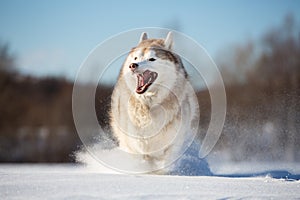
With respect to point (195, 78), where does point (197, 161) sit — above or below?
below

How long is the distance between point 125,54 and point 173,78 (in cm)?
96

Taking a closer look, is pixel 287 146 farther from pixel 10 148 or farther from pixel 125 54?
pixel 10 148

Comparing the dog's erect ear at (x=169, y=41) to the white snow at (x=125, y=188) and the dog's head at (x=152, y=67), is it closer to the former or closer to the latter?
the dog's head at (x=152, y=67)

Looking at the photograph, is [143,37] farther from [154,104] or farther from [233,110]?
[233,110]

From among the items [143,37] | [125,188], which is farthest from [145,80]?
[125,188]

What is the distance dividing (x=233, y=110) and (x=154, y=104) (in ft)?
26.0

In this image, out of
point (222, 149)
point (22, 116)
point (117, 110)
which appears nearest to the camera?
point (117, 110)

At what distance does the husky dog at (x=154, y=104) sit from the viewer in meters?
6.50

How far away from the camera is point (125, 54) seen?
725 centimetres

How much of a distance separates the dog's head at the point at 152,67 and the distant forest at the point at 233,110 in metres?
1.47

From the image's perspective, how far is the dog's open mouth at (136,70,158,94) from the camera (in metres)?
6.60

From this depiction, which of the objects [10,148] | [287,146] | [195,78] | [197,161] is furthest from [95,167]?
[10,148]

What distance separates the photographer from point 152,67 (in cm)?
666

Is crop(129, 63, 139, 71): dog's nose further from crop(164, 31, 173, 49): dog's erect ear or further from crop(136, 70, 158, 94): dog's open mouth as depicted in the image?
crop(164, 31, 173, 49): dog's erect ear
